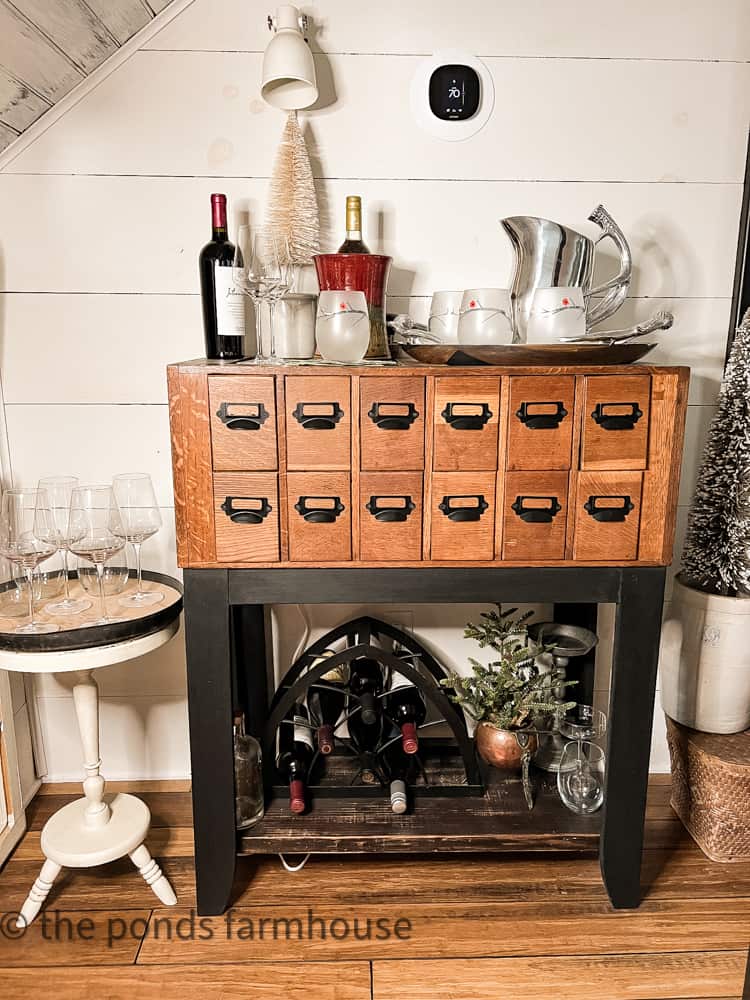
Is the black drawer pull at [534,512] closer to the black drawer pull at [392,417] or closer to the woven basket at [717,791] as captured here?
the black drawer pull at [392,417]

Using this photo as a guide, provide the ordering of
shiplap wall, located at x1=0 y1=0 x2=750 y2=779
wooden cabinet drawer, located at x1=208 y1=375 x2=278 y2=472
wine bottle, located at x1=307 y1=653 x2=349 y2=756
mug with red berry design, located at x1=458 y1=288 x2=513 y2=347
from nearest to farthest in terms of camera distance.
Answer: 1. wooden cabinet drawer, located at x1=208 y1=375 x2=278 y2=472
2. mug with red berry design, located at x1=458 y1=288 x2=513 y2=347
3. shiplap wall, located at x1=0 y1=0 x2=750 y2=779
4. wine bottle, located at x1=307 y1=653 x2=349 y2=756

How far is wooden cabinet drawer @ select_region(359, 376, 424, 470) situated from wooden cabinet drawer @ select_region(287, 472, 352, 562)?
7 cm

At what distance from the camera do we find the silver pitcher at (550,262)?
148cm

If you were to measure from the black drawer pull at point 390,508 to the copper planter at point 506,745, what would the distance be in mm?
597

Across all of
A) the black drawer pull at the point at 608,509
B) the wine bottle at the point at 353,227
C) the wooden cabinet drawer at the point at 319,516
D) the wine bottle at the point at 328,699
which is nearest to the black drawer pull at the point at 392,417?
the wooden cabinet drawer at the point at 319,516

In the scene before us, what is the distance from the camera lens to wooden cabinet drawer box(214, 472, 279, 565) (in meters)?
1.36

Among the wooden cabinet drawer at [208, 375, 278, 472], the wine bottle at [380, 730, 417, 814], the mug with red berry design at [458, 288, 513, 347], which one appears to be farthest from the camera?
the wine bottle at [380, 730, 417, 814]

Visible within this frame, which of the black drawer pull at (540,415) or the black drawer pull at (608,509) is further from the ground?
the black drawer pull at (540,415)

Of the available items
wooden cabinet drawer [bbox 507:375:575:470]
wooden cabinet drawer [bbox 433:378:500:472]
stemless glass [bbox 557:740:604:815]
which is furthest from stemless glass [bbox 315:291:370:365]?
stemless glass [bbox 557:740:604:815]

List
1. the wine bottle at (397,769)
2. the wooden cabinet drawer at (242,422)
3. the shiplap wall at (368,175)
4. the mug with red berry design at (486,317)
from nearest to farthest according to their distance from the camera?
the wooden cabinet drawer at (242,422) < the mug with red berry design at (486,317) < the wine bottle at (397,769) < the shiplap wall at (368,175)

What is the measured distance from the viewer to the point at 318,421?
52.6 inches

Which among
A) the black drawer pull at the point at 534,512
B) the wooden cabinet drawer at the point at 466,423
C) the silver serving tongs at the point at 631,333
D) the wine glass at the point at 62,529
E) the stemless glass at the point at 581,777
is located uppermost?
the silver serving tongs at the point at 631,333

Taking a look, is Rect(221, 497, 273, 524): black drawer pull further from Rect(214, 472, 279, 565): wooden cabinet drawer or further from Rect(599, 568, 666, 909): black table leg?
Rect(599, 568, 666, 909): black table leg

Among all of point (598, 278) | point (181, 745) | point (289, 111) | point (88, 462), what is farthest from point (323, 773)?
point (289, 111)
